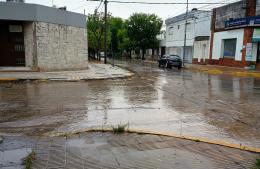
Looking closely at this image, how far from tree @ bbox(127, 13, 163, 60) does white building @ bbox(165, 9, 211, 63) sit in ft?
17.7

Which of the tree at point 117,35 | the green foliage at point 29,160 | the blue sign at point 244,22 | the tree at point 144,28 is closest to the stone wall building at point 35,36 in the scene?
the green foliage at point 29,160

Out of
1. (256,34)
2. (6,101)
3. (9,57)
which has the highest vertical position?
(256,34)

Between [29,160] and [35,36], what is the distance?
16538 millimetres

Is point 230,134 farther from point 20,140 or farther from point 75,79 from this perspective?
point 75,79

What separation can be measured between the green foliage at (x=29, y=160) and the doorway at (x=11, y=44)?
17.5 m

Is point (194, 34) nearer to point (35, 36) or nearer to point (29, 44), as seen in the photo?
point (35, 36)

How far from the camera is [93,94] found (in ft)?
39.7

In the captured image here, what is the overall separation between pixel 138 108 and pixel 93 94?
11.4 ft

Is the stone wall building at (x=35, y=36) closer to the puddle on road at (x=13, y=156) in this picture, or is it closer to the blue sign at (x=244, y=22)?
the puddle on road at (x=13, y=156)

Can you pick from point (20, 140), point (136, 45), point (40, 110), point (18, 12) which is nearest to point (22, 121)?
point (40, 110)

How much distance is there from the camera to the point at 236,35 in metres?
29.9

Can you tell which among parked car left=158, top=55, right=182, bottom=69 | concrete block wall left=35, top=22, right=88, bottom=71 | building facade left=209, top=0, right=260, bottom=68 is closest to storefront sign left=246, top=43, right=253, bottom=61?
building facade left=209, top=0, right=260, bottom=68

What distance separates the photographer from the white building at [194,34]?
123 feet

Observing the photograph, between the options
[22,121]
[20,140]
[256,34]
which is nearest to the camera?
[20,140]
